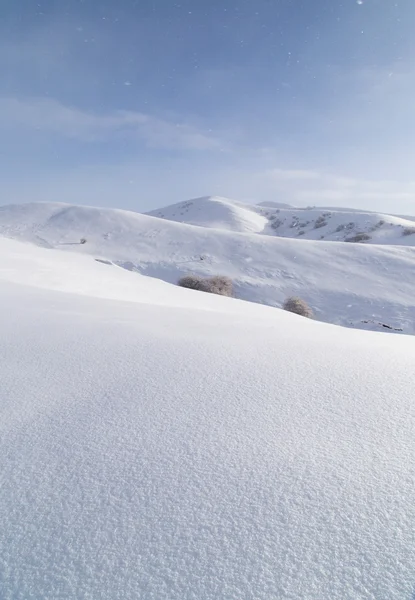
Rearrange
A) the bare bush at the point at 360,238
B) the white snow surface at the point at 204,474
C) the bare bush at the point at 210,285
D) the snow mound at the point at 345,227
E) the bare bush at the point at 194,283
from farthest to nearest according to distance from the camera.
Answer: the bare bush at the point at 360,238
the snow mound at the point at 345,227
the bare bush at the point at 194,283
the bare bush at the point at 210,285
the white snow surface at the point at 204,474

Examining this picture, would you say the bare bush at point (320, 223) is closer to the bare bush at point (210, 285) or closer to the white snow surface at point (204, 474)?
the bare bush at point (210, 285)

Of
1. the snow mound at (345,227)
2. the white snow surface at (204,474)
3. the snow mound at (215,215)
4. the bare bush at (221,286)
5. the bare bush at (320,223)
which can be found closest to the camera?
the white snow surface at (204,474)

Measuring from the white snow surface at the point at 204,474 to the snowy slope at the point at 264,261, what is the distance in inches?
511

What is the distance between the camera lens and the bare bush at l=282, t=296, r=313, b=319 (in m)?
14.4

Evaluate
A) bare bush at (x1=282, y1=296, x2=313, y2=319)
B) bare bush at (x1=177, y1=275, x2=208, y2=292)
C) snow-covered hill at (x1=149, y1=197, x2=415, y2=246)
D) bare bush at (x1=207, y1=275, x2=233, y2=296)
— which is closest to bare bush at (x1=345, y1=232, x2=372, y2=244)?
snow-covered hill at (x1=149, y1=197, x2=415, y2=246)

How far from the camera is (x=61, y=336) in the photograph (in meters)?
2.92

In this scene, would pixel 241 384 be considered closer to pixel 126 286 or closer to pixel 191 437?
pixel 191 437

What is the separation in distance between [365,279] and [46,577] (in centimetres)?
1901

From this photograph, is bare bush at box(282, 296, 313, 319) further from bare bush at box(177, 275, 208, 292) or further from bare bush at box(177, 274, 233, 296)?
bare bush at box(177, 275, 208, 292)

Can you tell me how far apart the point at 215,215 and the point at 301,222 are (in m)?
11.5

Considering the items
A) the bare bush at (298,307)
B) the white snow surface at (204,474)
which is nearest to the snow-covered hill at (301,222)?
the bare bush at (298,307)

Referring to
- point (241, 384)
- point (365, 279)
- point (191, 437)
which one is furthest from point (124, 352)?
point (365, 279)

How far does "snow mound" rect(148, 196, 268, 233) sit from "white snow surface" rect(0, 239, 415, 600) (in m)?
41.6

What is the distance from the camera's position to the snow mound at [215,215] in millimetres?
45009
